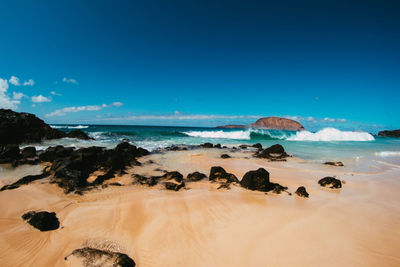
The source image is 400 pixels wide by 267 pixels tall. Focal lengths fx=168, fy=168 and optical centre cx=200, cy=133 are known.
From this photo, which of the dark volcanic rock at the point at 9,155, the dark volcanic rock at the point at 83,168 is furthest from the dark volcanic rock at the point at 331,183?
the dark volcanic rock at the point at 9,155

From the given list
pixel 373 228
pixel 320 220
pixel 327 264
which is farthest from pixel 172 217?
pixel 373 228

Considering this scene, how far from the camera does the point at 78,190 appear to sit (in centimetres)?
446

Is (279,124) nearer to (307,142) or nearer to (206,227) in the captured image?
(307,142)

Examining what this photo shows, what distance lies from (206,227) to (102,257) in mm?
1589

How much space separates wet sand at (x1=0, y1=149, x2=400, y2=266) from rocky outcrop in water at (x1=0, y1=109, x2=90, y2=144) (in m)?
15.1

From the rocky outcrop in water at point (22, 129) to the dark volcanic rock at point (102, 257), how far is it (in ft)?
60.9

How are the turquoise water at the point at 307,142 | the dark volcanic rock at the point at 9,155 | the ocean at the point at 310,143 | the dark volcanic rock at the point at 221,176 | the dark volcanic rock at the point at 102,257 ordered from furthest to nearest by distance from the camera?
the turquoise water at the point at 307,142, the ocean at the point at 310,143, the dark volcanic rock at the point at 9,155, the dark volcanic rock at the point at 221,176, the dark volcanic rock at the point at 102,257

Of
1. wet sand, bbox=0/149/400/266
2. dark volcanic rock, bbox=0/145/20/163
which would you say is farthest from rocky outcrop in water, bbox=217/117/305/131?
dark volcanic rock, bbox=0/145/20/163

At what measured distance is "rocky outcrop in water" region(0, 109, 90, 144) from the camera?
1429cm

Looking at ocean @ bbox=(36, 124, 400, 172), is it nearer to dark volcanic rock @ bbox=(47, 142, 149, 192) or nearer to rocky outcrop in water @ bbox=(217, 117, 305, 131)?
dark volcanic rock @ bbox=(47, 142, 149, 192)

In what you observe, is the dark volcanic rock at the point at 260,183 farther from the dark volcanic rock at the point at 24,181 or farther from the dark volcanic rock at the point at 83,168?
the dark volcanic rock at the point at 24,181

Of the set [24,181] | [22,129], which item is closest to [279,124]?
[22,129]

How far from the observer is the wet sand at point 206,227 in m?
2.33

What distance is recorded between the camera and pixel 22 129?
16.1m
